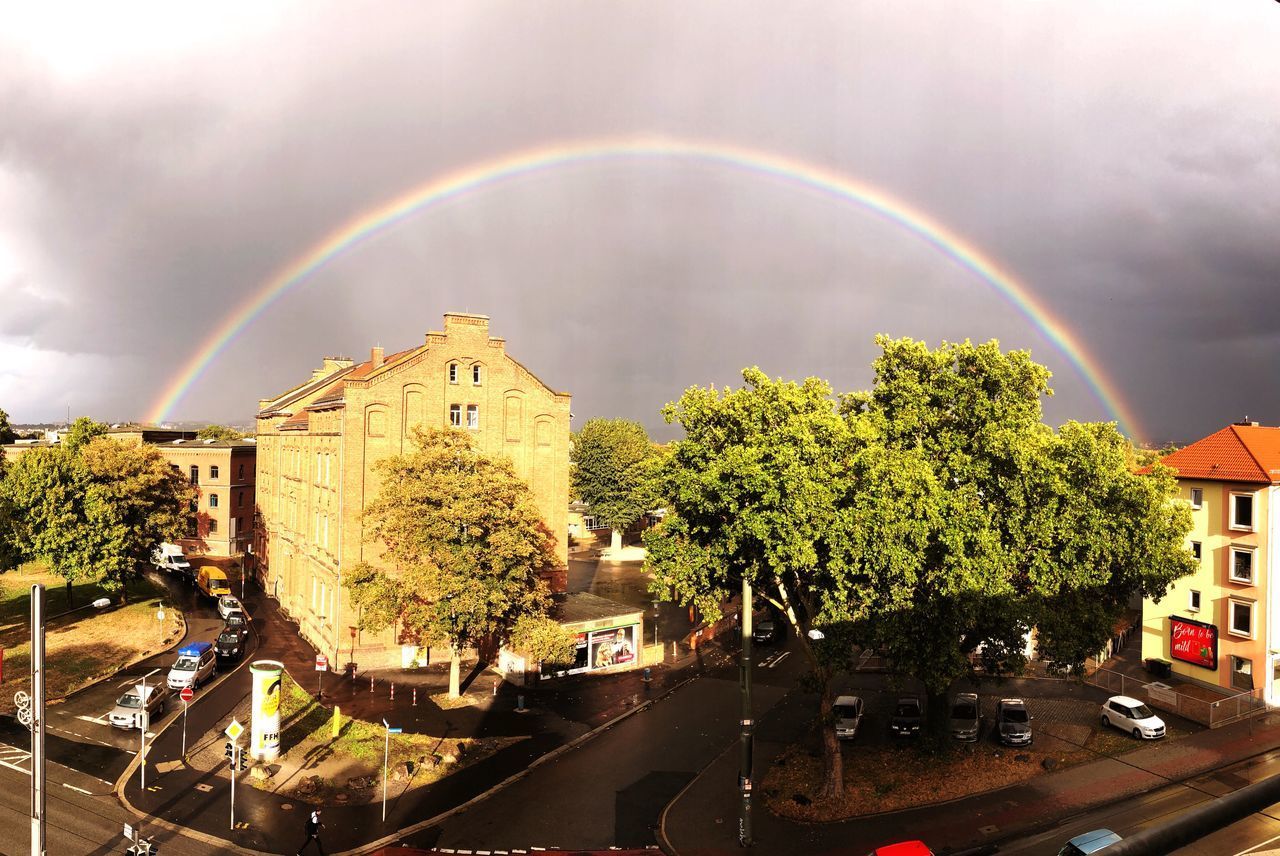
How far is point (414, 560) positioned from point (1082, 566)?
103 feet

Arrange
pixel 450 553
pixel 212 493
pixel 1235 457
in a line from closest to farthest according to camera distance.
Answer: pixel 450 553
pixel 1235 457
pixel 212 493

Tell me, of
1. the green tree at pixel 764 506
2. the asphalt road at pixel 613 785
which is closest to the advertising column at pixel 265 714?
the asphalt road at pixel 613 785

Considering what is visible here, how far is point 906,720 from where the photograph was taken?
36219mm

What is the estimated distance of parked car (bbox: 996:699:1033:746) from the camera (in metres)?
34.2

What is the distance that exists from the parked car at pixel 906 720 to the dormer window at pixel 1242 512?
21293 mm

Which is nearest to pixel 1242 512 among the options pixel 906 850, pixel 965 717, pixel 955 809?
pixel 965 717

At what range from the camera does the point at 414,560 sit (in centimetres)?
4219

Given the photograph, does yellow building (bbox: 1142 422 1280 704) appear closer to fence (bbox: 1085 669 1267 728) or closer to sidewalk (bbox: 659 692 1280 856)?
fence (bbox: 1085 669 1267 728)

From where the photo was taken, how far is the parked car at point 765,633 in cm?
5634

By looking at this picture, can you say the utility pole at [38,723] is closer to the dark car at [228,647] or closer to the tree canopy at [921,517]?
the tree canopy at [921,517]

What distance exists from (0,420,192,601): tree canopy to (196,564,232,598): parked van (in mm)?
5903

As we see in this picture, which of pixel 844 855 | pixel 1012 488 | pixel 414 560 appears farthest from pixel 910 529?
pixel 414 560

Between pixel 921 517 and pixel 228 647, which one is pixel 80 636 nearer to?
pixel 228 647

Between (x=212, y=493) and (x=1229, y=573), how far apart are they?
3694 inches
